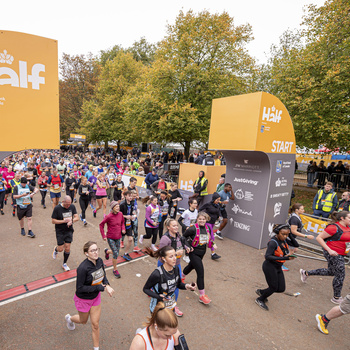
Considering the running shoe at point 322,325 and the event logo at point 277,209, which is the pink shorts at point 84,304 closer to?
the running shoe at point 322,325

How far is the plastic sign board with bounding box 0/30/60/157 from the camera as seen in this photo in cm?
277

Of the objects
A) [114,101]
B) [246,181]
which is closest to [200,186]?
[246,181]

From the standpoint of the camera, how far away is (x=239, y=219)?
8.62 metres

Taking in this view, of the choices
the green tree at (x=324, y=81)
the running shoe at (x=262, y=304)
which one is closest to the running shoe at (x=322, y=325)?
the running shoe at (x=262, y=304)

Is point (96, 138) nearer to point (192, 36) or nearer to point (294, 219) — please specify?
point (192, 36)

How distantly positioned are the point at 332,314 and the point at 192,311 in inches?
104

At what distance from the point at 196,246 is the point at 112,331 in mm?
2165

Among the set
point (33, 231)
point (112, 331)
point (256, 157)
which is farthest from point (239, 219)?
point (33, 231)

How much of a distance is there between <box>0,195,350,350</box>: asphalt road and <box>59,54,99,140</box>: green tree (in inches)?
1329

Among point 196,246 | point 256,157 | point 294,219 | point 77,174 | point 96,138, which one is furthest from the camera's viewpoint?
point 96,138

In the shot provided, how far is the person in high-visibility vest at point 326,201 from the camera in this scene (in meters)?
8.95

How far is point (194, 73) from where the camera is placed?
16.6m

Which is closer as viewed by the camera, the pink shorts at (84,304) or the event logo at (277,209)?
the pink shorts at (84,304)

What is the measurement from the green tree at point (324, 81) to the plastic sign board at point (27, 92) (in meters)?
12.8
